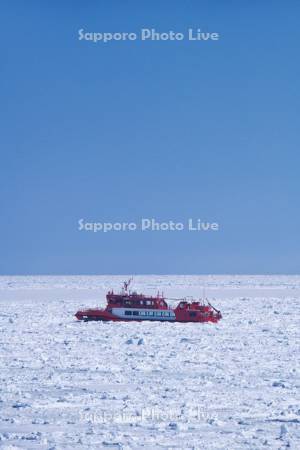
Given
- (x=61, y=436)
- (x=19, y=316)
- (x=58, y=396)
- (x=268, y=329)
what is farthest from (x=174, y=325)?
(x=61, y=436)

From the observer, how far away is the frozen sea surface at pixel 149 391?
285 inches

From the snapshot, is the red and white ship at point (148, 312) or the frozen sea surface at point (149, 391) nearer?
the frozen sea surface at point (149, 391)

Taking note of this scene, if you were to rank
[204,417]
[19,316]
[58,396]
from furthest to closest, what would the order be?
[19,316] → [58,396] → [204,417]

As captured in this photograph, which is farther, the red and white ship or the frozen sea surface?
the red and white ship

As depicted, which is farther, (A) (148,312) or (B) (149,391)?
(A) (148,312)

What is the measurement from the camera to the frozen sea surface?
23.7 ft

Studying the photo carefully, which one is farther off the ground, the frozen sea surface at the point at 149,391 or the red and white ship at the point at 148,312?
the red and white ship at the point at 148,312

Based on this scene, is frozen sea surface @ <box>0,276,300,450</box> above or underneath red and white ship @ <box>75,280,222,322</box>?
underneath

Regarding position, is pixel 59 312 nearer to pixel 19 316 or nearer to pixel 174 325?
pixel 19 316

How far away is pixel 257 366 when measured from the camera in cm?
1196

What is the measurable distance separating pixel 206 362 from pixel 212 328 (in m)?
7.98

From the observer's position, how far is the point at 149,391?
379 inches

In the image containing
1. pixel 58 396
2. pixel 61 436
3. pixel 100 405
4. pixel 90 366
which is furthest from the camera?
pixel 90 366

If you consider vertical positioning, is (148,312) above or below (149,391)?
above
